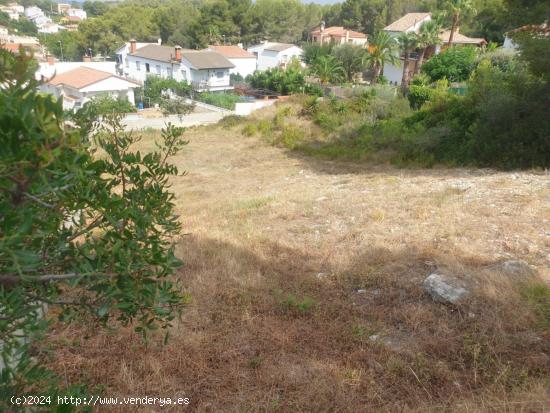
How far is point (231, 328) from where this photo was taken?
422 cm

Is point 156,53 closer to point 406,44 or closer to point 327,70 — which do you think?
point 327,70

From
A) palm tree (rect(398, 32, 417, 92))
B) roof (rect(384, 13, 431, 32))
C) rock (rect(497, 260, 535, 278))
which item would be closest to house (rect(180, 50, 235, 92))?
roof (rect(384, 13, 431, 32))

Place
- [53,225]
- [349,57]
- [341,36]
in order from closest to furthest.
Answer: [53,225]
[349,57]
[341,36]

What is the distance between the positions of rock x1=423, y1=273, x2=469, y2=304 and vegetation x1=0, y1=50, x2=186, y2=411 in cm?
323

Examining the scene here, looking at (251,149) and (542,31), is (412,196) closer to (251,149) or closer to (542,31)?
(542,31)

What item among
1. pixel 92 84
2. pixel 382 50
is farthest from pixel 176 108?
pixel 382 50

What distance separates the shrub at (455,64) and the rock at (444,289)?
82.5 feet

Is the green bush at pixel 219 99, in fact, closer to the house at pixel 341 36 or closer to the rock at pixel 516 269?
the house at pixel 341 36

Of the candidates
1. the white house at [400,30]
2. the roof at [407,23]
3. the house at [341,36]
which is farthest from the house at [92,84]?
the house at [341,36]

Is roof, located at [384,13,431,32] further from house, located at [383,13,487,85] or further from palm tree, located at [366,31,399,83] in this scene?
palm tree, located at [366,31,399,83]

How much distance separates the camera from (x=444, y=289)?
4453 mm

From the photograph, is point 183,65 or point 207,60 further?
point 207,60

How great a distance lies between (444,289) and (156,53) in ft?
143

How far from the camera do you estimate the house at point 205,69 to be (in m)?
38.7
